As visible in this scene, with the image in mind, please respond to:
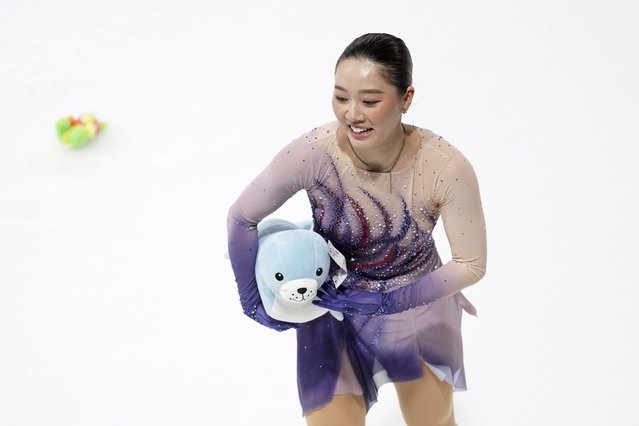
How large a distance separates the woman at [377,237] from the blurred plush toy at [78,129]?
2077 mm

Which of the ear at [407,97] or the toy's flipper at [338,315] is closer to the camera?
the ear at [407,97]

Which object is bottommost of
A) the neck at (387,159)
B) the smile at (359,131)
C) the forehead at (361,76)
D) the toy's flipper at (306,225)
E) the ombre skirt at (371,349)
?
the ombre skirt at (371,349)

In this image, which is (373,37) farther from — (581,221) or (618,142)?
(618,142)

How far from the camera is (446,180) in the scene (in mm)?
2061

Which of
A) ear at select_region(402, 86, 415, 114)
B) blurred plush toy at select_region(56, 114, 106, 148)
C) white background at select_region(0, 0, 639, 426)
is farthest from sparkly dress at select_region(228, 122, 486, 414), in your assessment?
blurred plush toy at select_region(56, 114, 106, 148)

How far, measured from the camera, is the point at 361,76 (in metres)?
1.95

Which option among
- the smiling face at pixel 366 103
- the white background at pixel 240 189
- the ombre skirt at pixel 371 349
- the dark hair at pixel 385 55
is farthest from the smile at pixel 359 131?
the white background at pixel 240 189

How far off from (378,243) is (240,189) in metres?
1.71

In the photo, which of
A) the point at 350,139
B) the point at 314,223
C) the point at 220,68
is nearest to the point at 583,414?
the point at 314,223

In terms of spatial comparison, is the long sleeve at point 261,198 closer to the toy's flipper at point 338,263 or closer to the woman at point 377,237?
the woman at point 377,237

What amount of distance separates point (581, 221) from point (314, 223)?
1.66m

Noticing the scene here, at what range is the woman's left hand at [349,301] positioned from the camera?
225 cm

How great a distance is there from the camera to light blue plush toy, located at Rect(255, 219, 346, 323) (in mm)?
2145

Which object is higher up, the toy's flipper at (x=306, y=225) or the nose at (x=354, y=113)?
the nose at (x=354, y=113)
